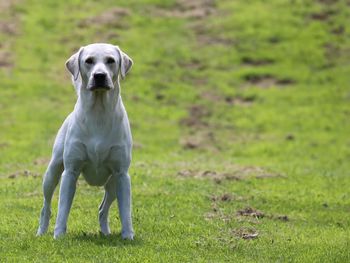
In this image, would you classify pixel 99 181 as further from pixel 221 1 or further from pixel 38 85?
pixel 221 1

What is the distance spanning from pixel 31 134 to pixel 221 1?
19393mm

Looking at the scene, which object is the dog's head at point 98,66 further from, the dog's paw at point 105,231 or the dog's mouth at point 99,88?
the dog's paw at point 105,231

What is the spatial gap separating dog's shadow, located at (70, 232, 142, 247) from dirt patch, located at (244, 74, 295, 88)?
23.6 metres

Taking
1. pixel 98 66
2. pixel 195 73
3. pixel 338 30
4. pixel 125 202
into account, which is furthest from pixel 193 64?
pixel 98 66

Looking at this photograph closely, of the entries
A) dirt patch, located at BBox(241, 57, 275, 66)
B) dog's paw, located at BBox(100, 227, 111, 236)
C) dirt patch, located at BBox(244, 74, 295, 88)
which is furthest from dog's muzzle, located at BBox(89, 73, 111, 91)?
dirt patch, located at BBox(241, 57, 275, 66)

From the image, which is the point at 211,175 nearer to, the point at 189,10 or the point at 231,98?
the point at 231,98

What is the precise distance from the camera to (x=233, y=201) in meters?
16.5

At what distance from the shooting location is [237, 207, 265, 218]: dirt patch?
15031mm

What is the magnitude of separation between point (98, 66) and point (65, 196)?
1.91 meters

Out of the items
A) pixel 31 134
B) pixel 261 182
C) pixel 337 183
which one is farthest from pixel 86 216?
pixel 31 134

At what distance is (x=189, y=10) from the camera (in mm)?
42875

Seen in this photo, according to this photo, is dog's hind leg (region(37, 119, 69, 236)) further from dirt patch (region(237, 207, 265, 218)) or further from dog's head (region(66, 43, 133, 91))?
dirt patch (region(237, 207, 265, 218))

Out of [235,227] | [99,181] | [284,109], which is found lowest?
[284,109]

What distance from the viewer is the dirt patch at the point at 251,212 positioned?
15.0 m
